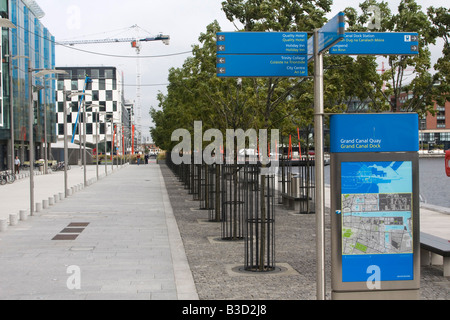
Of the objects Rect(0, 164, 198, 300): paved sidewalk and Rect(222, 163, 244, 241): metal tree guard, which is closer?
Rect(0, 164, 198, 300): paved sidewalk

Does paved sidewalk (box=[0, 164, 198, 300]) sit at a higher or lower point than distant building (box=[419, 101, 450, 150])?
lower

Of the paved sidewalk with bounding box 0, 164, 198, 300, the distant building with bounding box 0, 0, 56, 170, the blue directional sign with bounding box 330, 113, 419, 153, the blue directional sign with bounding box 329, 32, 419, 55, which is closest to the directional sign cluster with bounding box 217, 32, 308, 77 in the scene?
the blue directional sign with bounding box 329, 32, 419, 55

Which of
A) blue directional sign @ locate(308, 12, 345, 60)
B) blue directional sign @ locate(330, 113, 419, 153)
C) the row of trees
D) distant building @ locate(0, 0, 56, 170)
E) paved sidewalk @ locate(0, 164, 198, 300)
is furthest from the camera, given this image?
distant building @ locate(0, 0, 56, 170)

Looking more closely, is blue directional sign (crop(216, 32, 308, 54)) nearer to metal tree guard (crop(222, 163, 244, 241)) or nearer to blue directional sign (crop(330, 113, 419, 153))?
blue directional sign (crop(330, 113, 419, 153))

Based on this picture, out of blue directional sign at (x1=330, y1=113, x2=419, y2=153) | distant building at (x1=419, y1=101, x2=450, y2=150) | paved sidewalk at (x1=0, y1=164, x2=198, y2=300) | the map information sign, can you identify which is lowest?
paved sidewalk at (x1=0, y1=164, x2=198, y2=300)

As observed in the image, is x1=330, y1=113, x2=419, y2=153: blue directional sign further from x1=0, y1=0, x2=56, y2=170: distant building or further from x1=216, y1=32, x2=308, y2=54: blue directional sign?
x1=0, y1=0, x2=56, y2=170: distant building

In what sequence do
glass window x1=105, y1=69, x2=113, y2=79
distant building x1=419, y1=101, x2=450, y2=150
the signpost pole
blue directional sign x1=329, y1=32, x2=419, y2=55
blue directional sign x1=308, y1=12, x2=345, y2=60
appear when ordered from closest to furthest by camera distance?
blue directional sign x1=308, y1=12, x2=345, y2=60
the signpost pole
blue directional sign x1=329, y1=32, x2=419, y2=55
glass window x1=105, y1=69, x2=113, y2=79
distant building x1=419, y1=101, x2=450, y2=150

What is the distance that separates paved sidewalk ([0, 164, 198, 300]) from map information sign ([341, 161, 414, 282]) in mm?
2261

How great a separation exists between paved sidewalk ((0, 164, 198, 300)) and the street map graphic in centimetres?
236

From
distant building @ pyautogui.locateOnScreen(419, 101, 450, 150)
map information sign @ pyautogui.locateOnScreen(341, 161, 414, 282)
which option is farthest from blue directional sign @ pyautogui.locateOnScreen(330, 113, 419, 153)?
distant building @ pyautogui.locateOnScreen(419, 101, 450, 150)

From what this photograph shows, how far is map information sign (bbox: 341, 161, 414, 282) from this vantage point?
20.6ft

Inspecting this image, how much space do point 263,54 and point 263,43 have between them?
0.43ft

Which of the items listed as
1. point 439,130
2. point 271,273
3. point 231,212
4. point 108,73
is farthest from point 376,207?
point 439,130
